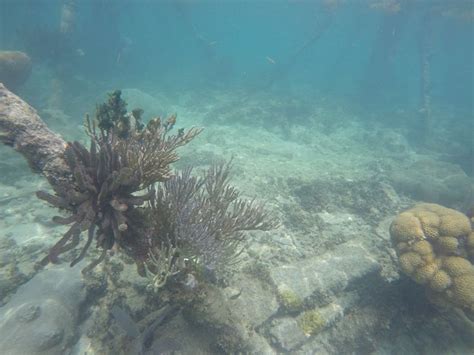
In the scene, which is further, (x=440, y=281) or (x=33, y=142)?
(x=440, y=281)

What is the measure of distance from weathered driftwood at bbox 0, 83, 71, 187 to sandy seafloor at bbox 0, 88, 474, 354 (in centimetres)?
211

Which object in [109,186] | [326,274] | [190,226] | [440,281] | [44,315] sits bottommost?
[44,315]

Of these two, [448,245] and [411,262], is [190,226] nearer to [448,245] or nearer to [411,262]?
[411,262]

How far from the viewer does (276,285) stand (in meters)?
5.43

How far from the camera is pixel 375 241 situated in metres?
7.23

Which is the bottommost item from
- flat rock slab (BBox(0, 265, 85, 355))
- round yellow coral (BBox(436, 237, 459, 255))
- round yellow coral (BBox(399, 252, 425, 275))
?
flat rock slab (BBox(0, 265, 85, 355))

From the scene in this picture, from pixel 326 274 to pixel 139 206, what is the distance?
3.94 m

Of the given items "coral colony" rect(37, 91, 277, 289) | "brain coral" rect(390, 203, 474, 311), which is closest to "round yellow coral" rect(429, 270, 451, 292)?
"brain coral" rect(390, 203, 474, 311)

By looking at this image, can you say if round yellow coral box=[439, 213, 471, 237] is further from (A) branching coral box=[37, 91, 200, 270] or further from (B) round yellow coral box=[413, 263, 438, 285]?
(A) branching coral box=[37, 91, 200, 270]

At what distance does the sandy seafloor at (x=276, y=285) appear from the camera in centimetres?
405

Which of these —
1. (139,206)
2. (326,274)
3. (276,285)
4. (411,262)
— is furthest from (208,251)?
(411,262)

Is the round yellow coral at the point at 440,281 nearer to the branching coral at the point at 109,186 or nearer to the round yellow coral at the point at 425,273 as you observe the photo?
the round yellow coral at the point at 425,273

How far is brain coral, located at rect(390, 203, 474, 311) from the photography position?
4.97 m

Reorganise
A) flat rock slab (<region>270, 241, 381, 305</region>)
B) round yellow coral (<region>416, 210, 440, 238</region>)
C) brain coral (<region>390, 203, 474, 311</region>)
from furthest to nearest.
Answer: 1. flat rock slab (<region>270, 241, 381, 305</region>)
2. round yellow coral (<region>416, 210, 440, 238</region>)
3. brain coral (<region>390, 203, 474, 311</region>)
